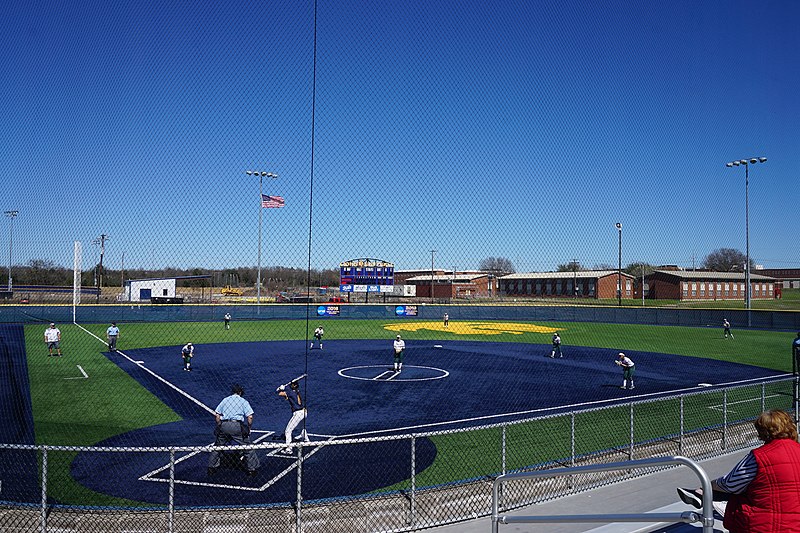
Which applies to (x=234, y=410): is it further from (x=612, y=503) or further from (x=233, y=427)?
(x=612, y=503)

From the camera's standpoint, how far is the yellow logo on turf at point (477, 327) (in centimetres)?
4428

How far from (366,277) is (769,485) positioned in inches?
2251

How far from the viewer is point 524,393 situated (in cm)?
1959

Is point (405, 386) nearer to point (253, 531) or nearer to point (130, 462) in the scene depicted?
point (130, 462)

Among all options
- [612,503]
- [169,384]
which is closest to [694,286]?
Result: [169,384]

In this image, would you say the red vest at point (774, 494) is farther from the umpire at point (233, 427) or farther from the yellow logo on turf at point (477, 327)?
the yellow logo on turf at point (477, 327)

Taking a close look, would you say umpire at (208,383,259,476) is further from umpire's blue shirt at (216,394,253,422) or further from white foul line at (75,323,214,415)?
white foul line at (75,323,214,415)

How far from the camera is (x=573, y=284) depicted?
2213 inches

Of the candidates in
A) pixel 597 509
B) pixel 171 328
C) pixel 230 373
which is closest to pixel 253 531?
pixel 597 509

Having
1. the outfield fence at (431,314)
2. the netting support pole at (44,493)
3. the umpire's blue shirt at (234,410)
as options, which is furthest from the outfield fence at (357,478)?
the outfield fence at (431,314)

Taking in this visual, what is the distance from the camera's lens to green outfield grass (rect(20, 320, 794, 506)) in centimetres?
1126

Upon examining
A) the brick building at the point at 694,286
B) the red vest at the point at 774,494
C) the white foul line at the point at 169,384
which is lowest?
the white foul line at the point at 169,384

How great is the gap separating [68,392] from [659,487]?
18.0 m

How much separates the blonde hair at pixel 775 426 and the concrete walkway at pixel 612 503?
2350mm
